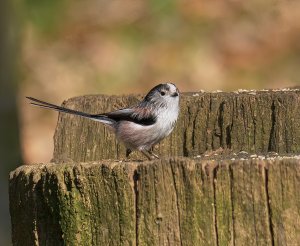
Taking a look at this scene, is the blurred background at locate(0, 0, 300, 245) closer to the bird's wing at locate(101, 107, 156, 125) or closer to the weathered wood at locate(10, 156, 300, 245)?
the bird's wing at locate(101, 107, 156, 125)

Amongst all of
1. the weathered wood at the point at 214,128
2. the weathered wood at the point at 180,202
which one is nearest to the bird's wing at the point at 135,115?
the weathered wood at the point at 214,128

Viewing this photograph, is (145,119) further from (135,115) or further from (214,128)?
(214,128)

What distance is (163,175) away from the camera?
4203mm

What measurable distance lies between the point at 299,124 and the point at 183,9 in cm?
1124

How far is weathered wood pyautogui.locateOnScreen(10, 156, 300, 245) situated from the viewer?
411 cm

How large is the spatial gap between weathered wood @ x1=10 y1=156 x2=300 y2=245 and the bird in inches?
69.3

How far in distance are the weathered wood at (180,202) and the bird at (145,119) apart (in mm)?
1759

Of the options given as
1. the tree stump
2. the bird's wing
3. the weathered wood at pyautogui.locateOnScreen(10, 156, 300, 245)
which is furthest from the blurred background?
the weathered wood at pyautogui.locateOnScreen(10, 156, 300, 245)

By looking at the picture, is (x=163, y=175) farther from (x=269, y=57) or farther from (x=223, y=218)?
(x=269, y=57)

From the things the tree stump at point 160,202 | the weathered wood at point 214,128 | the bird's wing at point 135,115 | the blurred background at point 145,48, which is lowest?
the tree stump at point 160,202

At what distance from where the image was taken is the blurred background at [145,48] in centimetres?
1524

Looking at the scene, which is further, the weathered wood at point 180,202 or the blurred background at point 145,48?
the blurred background at point 145,48

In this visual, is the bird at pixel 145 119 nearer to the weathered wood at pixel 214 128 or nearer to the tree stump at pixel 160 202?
the weathered wood at pixel 214 128

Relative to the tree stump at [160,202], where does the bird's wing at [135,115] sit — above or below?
above
